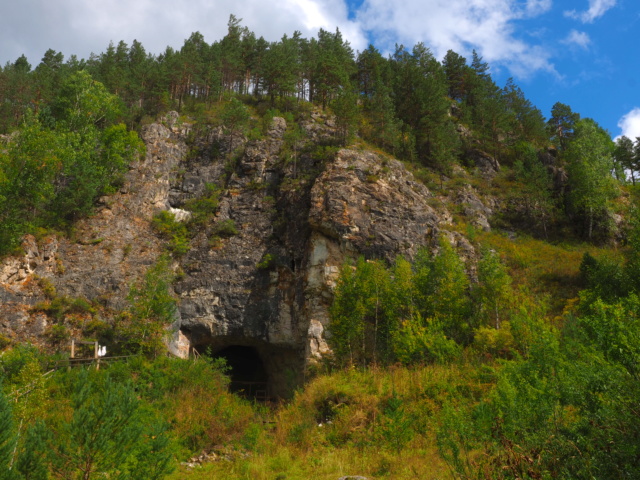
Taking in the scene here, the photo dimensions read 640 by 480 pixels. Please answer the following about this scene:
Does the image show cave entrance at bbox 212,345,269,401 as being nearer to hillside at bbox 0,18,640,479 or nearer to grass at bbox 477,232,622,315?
hillside at bbox 0,18,640,479

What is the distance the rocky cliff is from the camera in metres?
21.3

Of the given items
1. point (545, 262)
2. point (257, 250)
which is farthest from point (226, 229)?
point (545, 262)

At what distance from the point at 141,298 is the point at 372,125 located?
25057mm

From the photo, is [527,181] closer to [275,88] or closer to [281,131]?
[281,131]

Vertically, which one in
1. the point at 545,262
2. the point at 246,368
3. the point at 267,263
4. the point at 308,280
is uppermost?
the point at 545,262

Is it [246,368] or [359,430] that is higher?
[359,430]

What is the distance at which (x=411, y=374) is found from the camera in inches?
587

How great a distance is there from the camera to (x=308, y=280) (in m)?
21.8

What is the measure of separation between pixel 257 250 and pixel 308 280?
4609 mm

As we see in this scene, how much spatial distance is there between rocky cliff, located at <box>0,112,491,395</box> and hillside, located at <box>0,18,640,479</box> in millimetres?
139

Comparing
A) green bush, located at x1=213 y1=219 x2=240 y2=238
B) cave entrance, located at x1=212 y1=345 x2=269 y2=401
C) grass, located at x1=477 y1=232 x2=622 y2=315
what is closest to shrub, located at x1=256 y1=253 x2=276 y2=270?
green bush, located at x1=213 y1=219 x2=240 y2=238

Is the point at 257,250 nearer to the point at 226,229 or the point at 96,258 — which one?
the point at 226,229

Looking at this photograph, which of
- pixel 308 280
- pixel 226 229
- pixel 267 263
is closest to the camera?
pixel 308 280

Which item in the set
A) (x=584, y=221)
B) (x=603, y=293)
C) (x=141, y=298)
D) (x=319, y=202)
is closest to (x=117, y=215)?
(x=141, y=298)
